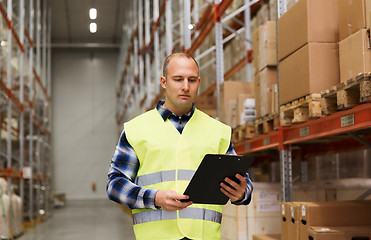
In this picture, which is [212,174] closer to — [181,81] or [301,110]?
[181,81]

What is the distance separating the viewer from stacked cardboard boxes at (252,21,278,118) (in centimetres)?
546

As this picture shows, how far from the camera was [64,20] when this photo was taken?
79.4ft

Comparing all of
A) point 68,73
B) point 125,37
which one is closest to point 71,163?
point 68,73

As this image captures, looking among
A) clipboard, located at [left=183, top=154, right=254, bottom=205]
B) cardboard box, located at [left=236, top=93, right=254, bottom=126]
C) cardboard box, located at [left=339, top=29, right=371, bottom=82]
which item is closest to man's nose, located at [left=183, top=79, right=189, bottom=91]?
clipboard, located at [left=183, top=154, right=254, bottom=205]

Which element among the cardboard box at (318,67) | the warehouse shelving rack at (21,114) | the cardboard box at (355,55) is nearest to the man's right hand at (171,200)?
the cardboard box at (355,55)

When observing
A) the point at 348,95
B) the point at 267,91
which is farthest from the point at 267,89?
the point at 348,95

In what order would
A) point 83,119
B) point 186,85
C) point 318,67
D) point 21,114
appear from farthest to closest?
point 83,119
point 21,114
point 318,67
point 186,85

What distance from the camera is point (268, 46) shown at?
Answer: 5543mm

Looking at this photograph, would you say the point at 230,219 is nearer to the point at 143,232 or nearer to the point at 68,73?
the point at 143,232

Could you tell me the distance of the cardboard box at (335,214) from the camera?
3924 millimetres

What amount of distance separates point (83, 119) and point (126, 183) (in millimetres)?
26023

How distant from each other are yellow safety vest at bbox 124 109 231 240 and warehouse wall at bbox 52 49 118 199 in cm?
2503

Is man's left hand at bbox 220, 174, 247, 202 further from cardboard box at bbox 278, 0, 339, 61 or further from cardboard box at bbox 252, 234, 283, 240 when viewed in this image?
cardboard box at bbox 252, 234, 283, 240

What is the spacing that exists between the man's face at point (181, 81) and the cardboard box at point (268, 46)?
11.0 feet
